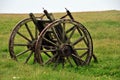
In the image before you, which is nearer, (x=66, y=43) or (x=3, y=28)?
(x=66, y=43)

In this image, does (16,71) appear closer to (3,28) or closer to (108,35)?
(108,35)

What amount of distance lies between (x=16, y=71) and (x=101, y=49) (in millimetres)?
7426

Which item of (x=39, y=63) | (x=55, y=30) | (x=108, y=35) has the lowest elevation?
(x=108, y=35)

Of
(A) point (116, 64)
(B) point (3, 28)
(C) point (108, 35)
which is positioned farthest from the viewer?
(B) point (3, 28)

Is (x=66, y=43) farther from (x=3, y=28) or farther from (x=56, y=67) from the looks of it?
(x=3, y=28)

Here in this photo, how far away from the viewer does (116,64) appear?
13398 mm

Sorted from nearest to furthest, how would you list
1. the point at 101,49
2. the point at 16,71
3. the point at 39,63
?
the point at 16,71 → the point at 39,63 → the point at 101,49

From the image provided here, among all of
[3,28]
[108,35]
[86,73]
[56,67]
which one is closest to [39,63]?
[56,67]

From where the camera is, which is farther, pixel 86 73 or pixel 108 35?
pixel 108 35

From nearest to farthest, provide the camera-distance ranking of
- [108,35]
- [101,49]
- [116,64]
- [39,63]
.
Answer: [39,63] < [116,64] < [101,49] < [108,35]

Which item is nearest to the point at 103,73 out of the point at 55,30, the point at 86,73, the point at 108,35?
the point at 86,73

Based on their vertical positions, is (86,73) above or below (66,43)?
below

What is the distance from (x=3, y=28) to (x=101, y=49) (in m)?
16.0

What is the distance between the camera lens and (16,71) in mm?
11445
